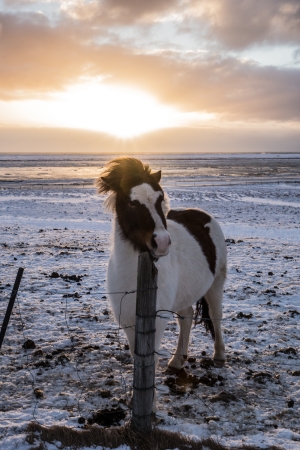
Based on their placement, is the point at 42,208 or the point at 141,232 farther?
the point at 42,208

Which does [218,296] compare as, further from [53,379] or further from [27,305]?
[27,305]

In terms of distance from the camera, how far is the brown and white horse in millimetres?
3459

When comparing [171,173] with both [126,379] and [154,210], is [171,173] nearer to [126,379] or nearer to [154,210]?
[126,379]

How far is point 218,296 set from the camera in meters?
5.53

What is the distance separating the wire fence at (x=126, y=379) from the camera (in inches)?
155

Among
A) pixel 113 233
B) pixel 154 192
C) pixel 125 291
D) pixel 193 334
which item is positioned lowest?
pixel 193 334

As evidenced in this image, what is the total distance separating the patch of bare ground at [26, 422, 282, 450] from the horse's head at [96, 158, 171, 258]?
172cm

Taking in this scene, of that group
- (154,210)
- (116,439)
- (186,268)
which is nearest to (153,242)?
(154,210)

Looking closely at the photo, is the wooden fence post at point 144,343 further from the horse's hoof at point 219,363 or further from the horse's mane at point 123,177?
the horse's hoof at point 219,363

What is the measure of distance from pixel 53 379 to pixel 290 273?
693cm

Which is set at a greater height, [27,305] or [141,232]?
[141,232]

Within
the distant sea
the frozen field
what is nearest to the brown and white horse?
the frozen field

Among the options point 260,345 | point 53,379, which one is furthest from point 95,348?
point 260,345

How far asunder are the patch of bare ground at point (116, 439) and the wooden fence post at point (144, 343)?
0.10m
